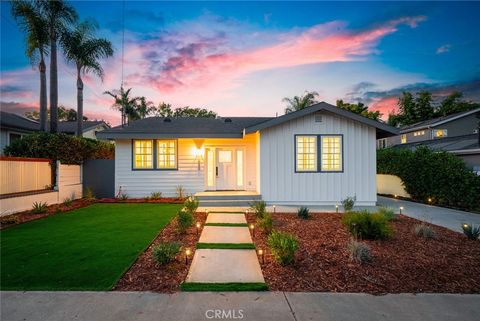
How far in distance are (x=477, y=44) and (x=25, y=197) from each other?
76.9ft

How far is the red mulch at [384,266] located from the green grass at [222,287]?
0.74ft

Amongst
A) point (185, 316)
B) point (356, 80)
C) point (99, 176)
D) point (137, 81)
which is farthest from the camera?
point (137, 81)

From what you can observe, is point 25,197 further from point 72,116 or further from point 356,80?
point 72,116

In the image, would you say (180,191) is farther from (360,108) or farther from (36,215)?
(360,108)

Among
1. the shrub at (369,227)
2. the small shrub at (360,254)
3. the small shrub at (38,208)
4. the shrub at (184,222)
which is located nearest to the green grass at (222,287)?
the small shrub at (360,254)

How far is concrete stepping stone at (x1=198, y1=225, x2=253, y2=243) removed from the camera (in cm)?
544

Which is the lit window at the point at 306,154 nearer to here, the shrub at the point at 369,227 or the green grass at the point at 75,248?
the shrub at the point at 369,227

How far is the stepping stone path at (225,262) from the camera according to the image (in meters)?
3.65

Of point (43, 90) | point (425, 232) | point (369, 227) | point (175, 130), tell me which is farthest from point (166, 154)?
point (425, 232)

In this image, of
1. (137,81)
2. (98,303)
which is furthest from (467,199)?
(137,81)

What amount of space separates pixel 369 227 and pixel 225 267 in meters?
3.46

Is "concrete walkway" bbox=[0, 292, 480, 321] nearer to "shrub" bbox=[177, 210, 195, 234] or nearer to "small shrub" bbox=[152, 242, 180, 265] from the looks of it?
"small shrub" bbox=[152, 242, 180, 265]

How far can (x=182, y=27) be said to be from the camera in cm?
1262

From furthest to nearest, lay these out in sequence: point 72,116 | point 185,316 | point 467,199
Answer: point 72,116
point 467,199
point 185,316
